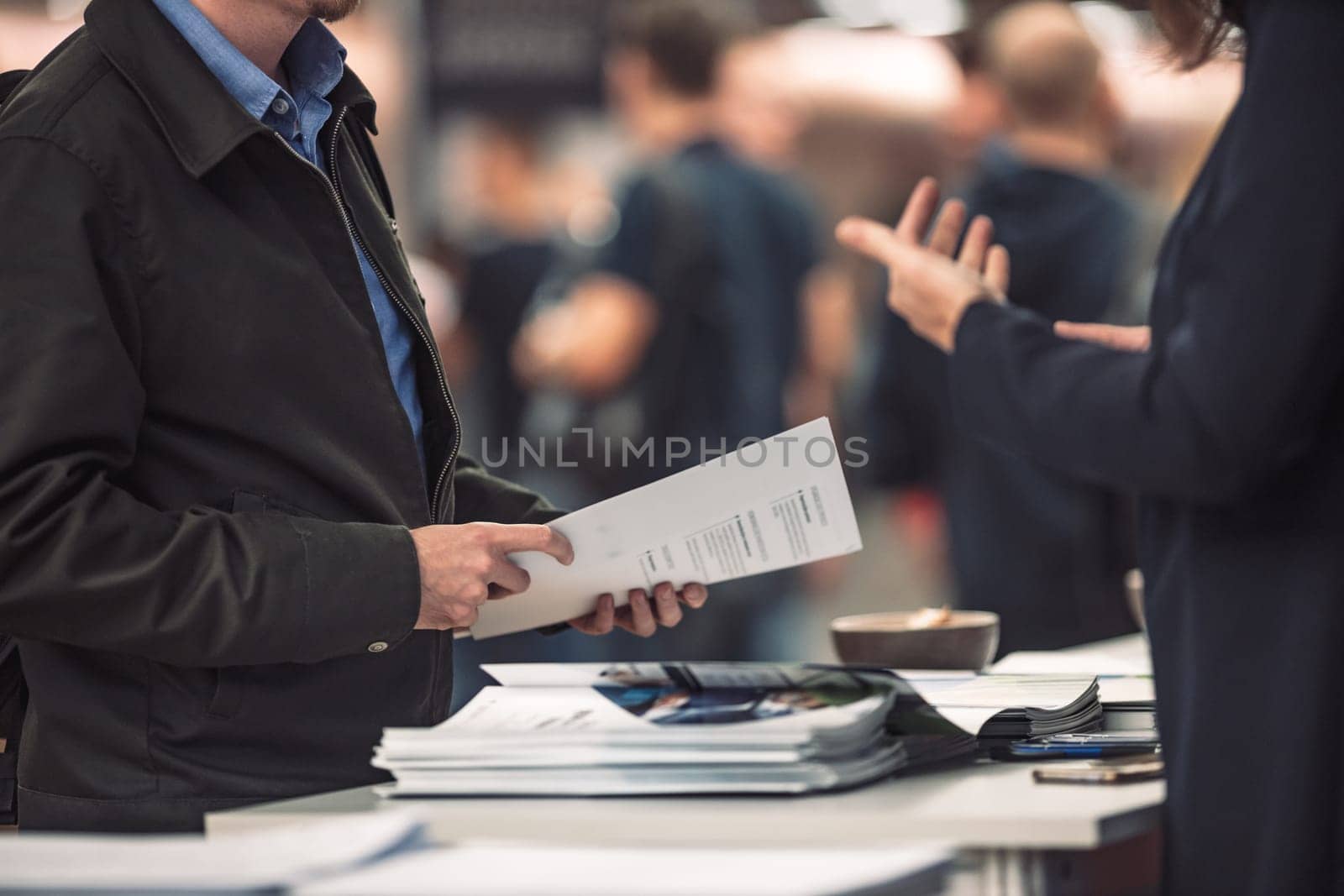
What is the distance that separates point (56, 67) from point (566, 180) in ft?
15.2

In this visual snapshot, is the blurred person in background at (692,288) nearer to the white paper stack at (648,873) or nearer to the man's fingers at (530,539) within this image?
the man's fingers at (530,539)

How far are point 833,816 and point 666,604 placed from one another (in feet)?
1.65

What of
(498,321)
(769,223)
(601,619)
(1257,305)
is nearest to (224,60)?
(601,619)

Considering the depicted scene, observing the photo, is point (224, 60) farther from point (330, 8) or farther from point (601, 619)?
point (601, 619)

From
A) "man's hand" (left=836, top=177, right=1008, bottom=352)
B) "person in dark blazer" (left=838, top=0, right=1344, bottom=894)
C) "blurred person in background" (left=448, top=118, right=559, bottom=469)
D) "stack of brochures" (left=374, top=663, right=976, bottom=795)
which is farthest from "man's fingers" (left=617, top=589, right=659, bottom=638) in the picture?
"blurred person in background" (left=448, top=118, right=559, bottom=469)

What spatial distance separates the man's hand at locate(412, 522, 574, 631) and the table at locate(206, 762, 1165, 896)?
22 centimetres

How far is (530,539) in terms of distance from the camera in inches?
59.5

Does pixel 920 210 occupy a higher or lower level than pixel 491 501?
higher

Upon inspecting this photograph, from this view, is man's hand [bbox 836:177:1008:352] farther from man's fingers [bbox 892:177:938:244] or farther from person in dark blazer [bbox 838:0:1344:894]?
person in dark blazer [bbox 838:0:1344:894]

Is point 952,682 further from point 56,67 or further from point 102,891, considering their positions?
point 56,67

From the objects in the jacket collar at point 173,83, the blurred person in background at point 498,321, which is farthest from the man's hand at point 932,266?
the blurred person in background at point 498,321

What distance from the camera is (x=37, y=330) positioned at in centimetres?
141

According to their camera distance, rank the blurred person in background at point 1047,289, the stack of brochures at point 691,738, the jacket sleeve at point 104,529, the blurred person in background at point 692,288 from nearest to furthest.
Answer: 1. the stack of brochures at point 691,738
2. the jacket sleeve at point 104,529
3. the blurred person in background at point 1047,289
4. the blurred person in background at point 692,288

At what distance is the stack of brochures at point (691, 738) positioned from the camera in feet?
4.23
